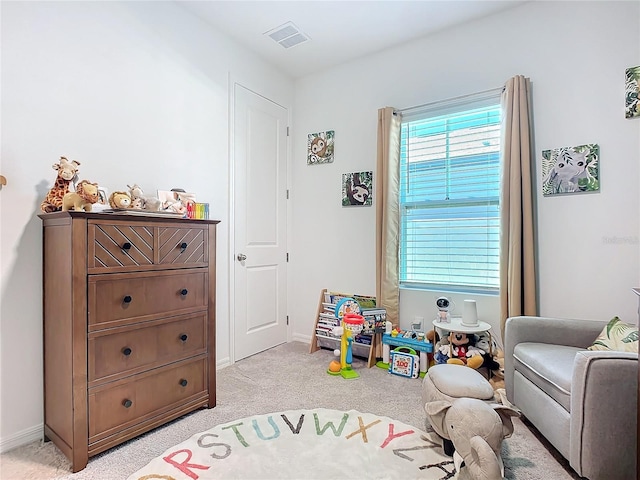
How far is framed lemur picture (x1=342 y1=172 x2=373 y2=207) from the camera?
3320 mm

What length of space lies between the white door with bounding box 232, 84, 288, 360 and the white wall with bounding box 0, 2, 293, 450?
0.15m

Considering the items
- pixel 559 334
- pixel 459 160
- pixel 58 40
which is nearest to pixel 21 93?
pixel 58 40

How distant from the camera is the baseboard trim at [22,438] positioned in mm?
1796

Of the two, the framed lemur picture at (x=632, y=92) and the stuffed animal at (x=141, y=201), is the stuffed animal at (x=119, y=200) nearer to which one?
the stuffed animal at (x=141, y=201)

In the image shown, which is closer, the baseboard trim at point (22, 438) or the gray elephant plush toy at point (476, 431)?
the gray elephant plush toy at point (476, 431)

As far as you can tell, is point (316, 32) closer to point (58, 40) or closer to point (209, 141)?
point (209, 141)

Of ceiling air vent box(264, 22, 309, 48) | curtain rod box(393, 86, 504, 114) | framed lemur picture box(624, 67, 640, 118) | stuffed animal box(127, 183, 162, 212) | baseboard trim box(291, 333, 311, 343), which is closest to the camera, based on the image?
stuffed animal box(127, 183, 162, 212)

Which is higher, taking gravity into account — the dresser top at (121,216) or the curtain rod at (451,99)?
the curtain rod at (451,99)

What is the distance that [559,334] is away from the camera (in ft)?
6.77

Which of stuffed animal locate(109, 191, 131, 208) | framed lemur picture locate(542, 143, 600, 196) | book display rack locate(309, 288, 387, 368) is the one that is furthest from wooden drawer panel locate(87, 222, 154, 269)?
framed lemur picture locate(542, 143, 600, 196)

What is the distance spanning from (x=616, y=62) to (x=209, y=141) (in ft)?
9.60

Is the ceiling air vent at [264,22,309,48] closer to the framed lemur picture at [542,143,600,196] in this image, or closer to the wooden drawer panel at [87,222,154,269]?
the wooden drawer panel at [87,222,154,269]

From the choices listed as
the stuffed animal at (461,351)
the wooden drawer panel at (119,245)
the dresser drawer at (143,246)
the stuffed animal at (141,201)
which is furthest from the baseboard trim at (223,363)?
the stuffed animal at (461,351)

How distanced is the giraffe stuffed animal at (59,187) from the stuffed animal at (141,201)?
0.94 ft
